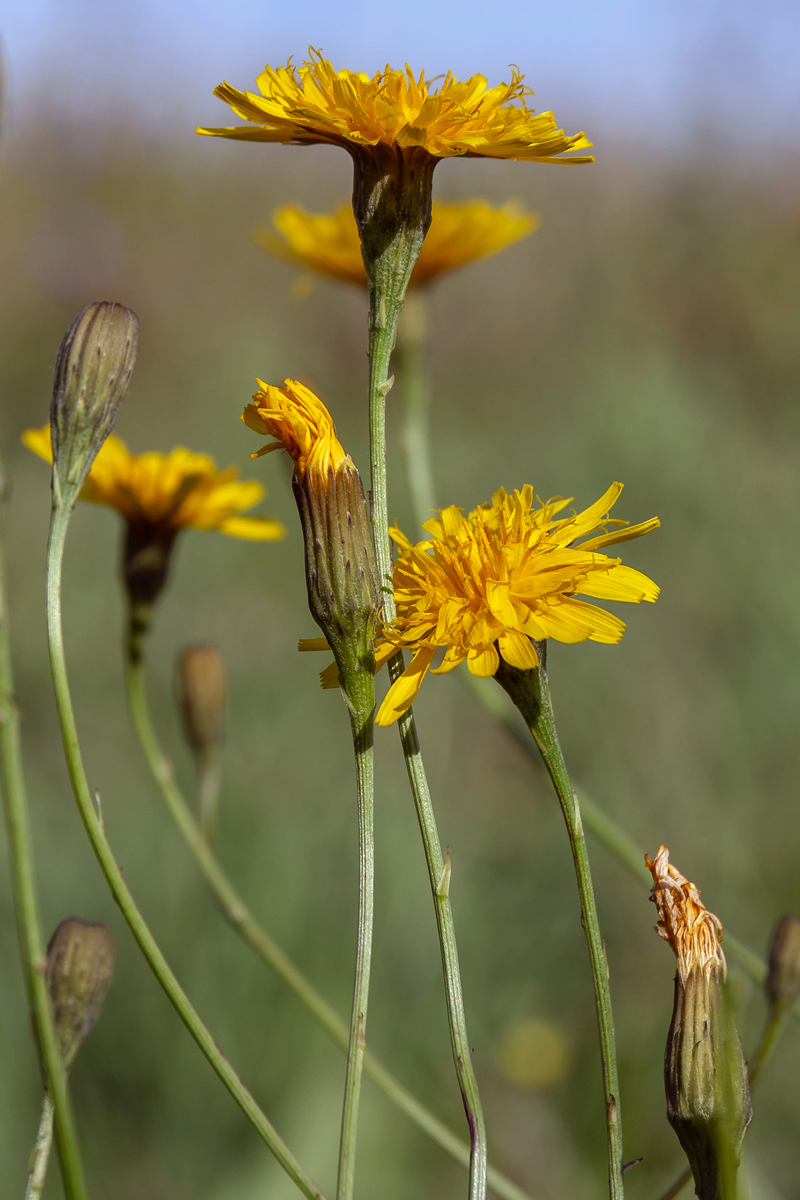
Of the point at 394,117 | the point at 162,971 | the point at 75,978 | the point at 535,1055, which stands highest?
the point at 394,117

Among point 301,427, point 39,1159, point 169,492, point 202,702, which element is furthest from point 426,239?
point 39,1159

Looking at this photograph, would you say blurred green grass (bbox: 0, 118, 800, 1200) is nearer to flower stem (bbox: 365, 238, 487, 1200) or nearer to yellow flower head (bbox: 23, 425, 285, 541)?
flower stem (bbox: 365, 238, 487, 1200)

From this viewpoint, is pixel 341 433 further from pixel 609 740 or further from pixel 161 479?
pixel 161 479

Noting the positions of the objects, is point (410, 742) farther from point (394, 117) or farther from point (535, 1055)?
point (535, 1055)

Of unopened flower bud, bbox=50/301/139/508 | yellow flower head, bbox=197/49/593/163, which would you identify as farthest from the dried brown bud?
yellow flower head, bbox=197/49/593/163

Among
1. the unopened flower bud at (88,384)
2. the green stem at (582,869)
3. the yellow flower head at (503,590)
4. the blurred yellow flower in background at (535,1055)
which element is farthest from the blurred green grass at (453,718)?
the unopened flower bud at (88,384)

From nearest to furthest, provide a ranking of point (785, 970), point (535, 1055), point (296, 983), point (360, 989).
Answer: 1. point (360, 989)
2. point (785, 970)
3. point (296, 983)
4. point (535, 1055)
